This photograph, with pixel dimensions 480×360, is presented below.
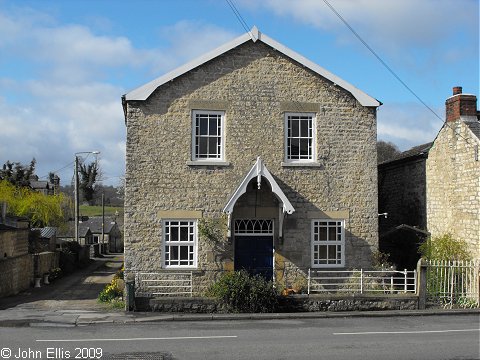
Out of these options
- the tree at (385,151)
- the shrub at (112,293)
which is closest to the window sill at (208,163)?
the shrub at (112,293)

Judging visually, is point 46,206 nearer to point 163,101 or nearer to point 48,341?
point 163,101

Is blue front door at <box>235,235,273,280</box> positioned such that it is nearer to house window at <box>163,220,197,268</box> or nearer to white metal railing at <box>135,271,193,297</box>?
house window at <box>163,220,197,268</box>

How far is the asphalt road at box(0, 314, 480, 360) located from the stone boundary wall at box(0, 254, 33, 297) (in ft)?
26.1

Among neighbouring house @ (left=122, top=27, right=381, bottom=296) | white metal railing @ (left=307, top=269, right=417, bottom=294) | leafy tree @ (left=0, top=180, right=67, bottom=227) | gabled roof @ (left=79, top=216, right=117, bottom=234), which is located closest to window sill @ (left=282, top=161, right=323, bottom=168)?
neighbouring house @ (left=122, top=27, right=381, bottom=296)

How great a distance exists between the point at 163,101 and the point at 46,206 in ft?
99.8

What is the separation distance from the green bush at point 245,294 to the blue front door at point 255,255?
195 cm

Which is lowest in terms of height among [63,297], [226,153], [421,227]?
[63,297]

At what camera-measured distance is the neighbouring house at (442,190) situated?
2052 cm

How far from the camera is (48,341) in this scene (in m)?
12.9

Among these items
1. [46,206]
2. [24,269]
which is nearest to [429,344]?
[24,269]

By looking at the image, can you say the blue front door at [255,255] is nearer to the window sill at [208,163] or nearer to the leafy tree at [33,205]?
the window sill at [208,163]

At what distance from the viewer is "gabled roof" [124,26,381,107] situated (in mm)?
19406

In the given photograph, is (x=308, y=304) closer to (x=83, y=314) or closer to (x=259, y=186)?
(x=259, y=186)

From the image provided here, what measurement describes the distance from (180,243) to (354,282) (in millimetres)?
6067
